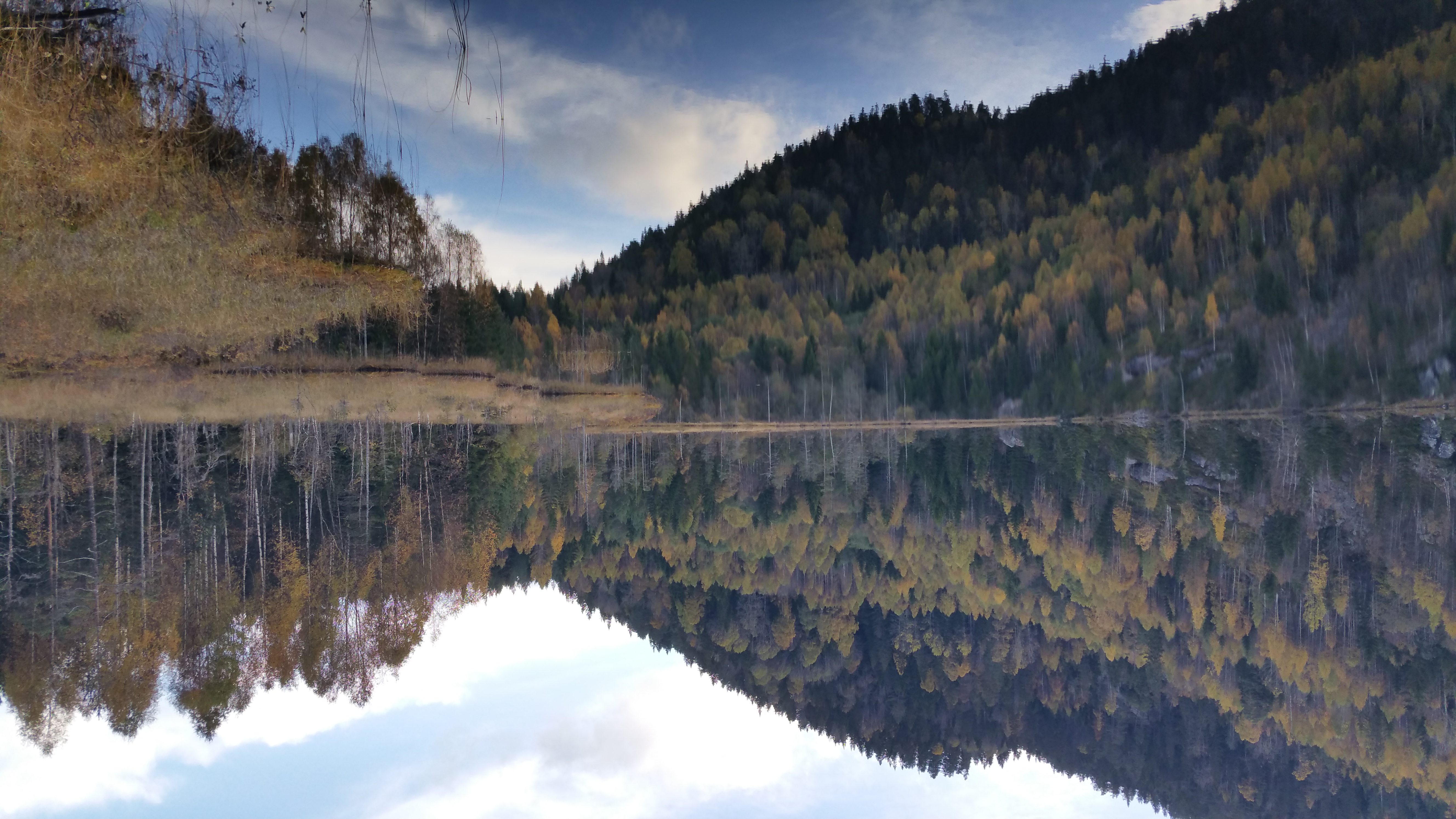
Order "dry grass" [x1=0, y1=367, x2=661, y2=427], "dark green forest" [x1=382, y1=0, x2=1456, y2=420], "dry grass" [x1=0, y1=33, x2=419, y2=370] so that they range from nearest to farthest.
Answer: "dry grass" [x1=0, y1=33, x2=419, y2=370] → "dry grass" [x1=0, y1=367, x2=661, y2=427] → "dark green forest" [x1=382, y1=0, x2=1456, y2=420]

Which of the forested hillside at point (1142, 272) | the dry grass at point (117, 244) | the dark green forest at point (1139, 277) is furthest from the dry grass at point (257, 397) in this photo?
the forested hillside at point (1142, 272)

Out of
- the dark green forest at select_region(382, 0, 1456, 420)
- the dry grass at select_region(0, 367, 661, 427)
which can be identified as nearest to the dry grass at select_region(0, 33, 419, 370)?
the dry grass at select_region(0, 367, 661, 427)

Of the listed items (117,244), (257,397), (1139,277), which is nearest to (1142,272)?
(1139,277)

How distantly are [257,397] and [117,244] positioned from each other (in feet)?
52.4

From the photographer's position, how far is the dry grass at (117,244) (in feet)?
45.3

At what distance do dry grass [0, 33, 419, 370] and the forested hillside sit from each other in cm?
5709

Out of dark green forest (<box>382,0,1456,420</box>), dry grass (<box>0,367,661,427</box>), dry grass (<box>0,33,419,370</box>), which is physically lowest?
dry grass (<box>0,367,661,427</box>)

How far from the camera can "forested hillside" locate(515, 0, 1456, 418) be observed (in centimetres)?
8969

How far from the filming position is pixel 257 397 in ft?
119

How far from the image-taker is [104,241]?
2092 centimetres

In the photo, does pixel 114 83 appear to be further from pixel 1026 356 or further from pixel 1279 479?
pixel 1026 356

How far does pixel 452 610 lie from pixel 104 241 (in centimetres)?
1591

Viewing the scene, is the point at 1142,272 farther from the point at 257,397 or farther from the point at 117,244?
the point at 117,244

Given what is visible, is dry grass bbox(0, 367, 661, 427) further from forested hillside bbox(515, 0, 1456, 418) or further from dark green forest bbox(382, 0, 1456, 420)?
forested hillside bbox(515, 0, 1456, 418)
